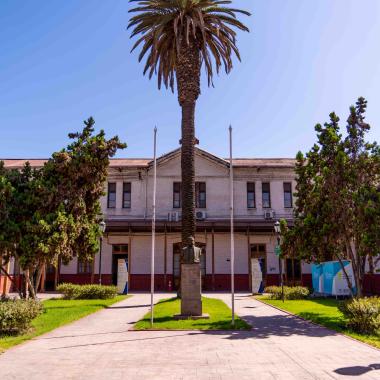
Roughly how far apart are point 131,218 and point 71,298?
10.4m

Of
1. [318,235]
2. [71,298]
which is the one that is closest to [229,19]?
[318,235]

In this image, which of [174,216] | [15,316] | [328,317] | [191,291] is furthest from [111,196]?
[15,316]

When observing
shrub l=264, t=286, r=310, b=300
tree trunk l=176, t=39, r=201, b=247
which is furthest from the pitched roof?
tree trunk l=176, t=39, r=201, b=247

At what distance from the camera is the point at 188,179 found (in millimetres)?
17156

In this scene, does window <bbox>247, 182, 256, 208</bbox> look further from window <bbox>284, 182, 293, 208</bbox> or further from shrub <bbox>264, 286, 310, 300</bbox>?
shrub <bbox>264, 286, 310, 300</bbox>

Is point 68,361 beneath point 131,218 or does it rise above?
beneath

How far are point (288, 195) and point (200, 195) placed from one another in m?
7.49

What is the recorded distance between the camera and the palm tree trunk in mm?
17141

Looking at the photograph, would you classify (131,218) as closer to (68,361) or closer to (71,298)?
(71,298)

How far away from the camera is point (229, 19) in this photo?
1883 cm

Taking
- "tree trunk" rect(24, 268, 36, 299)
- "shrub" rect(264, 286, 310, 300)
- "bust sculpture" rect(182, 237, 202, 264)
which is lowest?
"shrub" rect(264, 286, 310, 300)

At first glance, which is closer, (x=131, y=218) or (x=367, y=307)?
(x=367, y=307)

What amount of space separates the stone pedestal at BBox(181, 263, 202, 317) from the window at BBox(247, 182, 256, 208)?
64.7 ft

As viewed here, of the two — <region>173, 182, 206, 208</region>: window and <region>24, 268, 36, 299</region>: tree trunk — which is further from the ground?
<region>173, 182, 206, 208</region>: window
